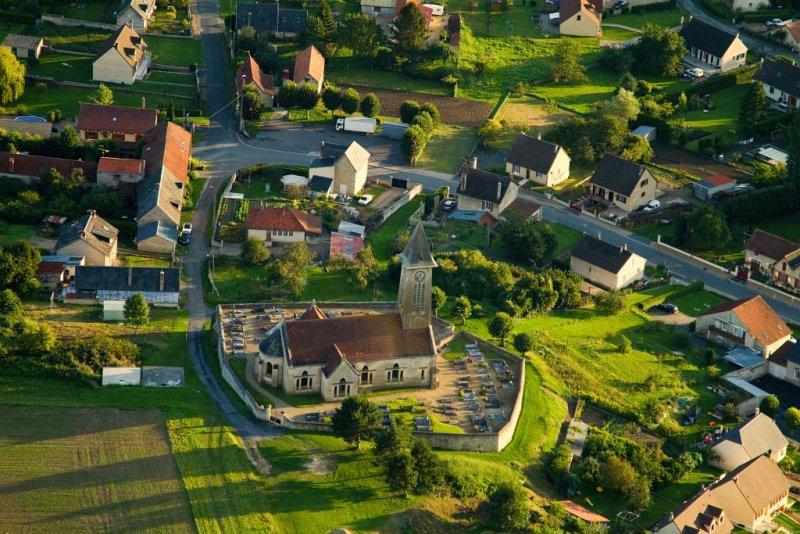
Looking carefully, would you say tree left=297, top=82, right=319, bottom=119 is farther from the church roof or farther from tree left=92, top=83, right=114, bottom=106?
the church roof

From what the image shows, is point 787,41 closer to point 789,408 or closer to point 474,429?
point 789,408

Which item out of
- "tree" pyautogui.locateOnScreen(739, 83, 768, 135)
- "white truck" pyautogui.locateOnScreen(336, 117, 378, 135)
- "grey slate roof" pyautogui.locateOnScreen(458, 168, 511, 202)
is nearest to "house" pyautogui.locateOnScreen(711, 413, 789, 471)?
"grey slate roof" pyautogui.locateOnScreen(458, 168, 511, 202)

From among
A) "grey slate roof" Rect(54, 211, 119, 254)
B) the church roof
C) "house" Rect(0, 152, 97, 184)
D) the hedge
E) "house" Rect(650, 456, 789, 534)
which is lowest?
"house" Rect(650, 456, 789, 534)

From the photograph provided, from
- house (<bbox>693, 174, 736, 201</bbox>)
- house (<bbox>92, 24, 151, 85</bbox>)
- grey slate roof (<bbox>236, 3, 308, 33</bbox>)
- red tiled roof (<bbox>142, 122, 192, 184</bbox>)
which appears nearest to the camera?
red tiled roof (<bbox>142, 122, 192, 184</bbox>)

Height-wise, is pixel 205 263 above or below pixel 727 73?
below

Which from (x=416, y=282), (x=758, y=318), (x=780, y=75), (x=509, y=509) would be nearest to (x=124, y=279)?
(x=416, y=282)

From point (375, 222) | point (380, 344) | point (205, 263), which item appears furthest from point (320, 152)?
point (380, 344)
